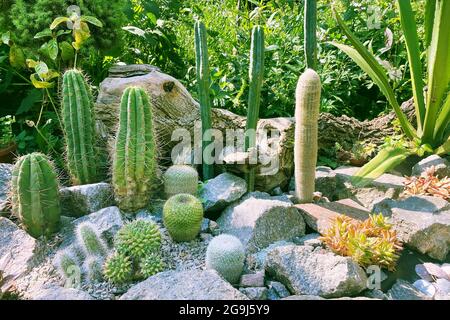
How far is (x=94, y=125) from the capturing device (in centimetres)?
367

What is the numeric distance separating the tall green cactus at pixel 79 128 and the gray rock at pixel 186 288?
1150 millimetres

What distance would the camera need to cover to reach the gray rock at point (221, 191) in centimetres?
354

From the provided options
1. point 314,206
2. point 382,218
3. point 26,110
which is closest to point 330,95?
point 314,206

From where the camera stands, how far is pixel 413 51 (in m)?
4.04

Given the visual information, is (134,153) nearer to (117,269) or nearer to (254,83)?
(117,269)

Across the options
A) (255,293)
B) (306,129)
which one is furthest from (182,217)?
(306,129)

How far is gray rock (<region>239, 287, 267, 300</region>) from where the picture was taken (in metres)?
2.78

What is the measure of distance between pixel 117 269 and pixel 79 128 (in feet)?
3.55

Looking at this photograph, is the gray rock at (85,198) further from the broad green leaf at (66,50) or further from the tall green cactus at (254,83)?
the broad green leaf at (66,50)

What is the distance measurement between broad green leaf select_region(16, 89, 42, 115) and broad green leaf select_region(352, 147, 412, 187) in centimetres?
252

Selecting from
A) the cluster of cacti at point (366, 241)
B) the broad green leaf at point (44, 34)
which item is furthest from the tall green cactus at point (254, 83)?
the broad green leaf at point (44, 34)

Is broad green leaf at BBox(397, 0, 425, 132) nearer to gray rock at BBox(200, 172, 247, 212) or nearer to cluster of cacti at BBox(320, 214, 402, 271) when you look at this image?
cluster of cacti at BBox(320, 214, 402, 271)

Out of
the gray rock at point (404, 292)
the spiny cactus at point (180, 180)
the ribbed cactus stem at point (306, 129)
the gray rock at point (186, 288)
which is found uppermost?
the ribbed cactus stem at point (306, 129)
